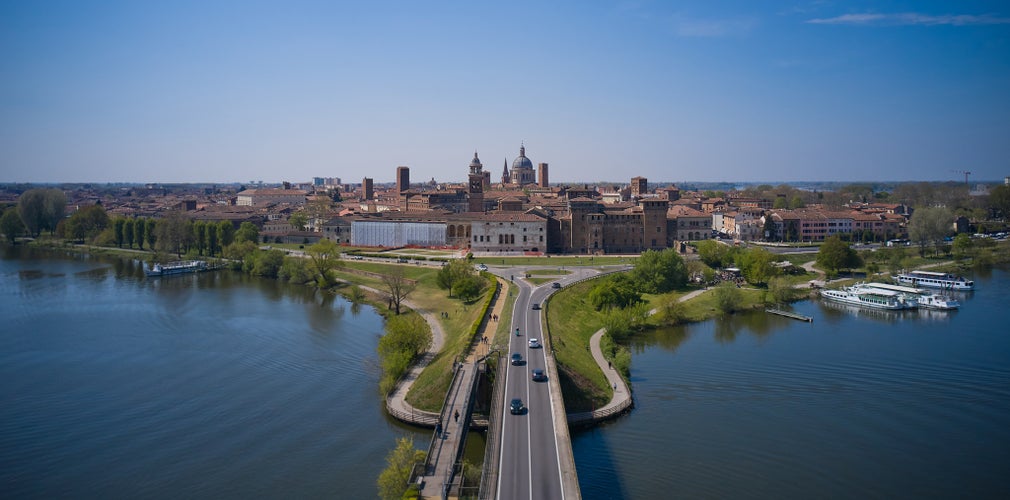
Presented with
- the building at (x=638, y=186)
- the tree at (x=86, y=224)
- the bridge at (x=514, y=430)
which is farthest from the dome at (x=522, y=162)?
the bridge at (x=514, y=430)

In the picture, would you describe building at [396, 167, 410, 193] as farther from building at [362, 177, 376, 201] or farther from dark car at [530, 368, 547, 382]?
dark car at [530, 368, 547, 382]

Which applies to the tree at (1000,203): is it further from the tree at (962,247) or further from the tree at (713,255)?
the tree at (713,255)

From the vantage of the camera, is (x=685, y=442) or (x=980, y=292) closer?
(x=685, y=442)

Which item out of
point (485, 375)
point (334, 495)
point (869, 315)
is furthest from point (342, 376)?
point (869, 315)

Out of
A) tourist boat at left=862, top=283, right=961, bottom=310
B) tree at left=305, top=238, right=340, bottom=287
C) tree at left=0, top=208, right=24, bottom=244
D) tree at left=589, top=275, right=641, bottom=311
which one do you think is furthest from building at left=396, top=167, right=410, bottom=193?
tourist boat at left=862, top=283, right=961, bottom=310

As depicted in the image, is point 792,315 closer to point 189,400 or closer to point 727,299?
point 727,299

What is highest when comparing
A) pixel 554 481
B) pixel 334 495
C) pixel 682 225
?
pixel 682 225

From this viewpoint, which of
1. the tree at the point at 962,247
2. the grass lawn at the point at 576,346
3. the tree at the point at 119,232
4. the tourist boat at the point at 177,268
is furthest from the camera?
the tree at the point at 119,232

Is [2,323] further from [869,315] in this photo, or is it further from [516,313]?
[869,315]
